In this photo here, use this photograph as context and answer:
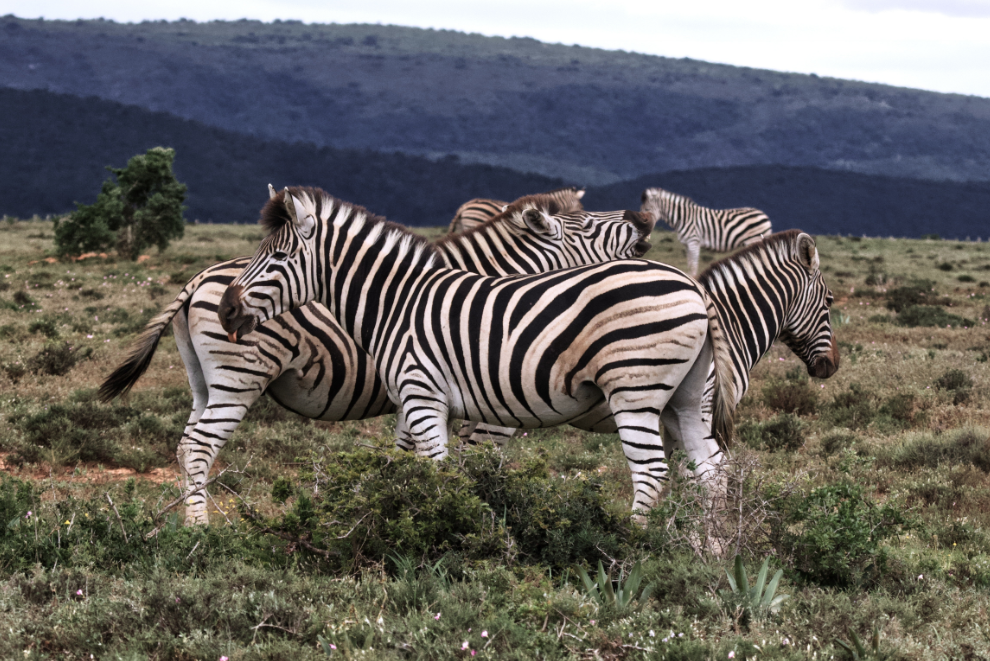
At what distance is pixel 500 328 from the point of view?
5574 millimetres

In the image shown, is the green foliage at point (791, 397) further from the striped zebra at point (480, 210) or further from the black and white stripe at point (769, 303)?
the striped zebra at point (480, 210)

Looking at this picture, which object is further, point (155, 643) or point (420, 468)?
point (420, 468)

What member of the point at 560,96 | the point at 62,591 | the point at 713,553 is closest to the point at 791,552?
the point at 713,553

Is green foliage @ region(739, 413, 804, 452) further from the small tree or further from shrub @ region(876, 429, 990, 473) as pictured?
the small tree

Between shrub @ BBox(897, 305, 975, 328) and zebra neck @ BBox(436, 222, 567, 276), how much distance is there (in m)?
11.2

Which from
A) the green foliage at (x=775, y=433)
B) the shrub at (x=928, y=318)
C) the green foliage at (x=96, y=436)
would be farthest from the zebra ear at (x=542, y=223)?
the shrub at (x=928, y=318)

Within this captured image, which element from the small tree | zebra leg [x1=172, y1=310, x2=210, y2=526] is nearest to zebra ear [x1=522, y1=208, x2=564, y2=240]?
zebra leg [x1=172, y1=310, x2=210, y2=526]

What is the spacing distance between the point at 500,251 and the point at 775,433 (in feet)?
12.8

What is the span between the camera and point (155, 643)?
161 inches

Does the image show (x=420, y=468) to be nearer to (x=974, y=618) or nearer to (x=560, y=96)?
(x=974, y=618)

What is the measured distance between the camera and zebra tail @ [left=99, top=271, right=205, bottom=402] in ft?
22.5

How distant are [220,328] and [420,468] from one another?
2.34 m

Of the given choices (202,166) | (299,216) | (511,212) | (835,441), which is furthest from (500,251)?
(202,166)

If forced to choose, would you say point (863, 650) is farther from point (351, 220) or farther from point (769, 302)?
point (351, 220)
